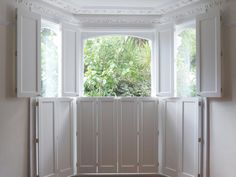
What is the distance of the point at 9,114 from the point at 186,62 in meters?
3.02

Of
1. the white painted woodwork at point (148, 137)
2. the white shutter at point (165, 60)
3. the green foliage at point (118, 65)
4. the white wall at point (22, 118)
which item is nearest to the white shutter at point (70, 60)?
the green foliage at point (118, 65)

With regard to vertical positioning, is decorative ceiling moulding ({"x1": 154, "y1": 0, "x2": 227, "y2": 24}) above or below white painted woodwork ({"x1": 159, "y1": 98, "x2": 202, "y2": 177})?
above

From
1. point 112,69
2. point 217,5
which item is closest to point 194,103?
point 217,5

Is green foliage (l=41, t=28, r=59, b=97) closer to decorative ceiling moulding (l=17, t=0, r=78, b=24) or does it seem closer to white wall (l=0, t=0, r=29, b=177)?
decorative ceiling moulding (l=17, t=0, r=78, b=24)

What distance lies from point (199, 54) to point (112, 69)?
2.00 metres

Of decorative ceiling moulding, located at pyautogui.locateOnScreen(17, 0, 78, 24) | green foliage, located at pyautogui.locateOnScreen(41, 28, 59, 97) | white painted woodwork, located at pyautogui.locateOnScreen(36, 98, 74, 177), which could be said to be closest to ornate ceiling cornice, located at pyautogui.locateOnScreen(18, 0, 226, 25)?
decorative ceiling moulding, located at pyautogui.locateOnScreen(17, 0, 78, 24)

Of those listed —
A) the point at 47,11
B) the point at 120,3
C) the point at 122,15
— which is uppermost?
the point at 120,3

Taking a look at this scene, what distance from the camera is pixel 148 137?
5949mm

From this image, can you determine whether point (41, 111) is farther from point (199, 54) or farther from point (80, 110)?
point (199, 54)

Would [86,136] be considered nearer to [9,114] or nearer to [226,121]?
[9,114]

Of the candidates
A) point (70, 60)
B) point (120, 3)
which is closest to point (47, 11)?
point (70, 60)

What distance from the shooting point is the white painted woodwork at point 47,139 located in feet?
16.4

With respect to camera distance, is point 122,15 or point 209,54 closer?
point 209,54

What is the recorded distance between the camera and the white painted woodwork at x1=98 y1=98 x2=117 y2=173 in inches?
232
